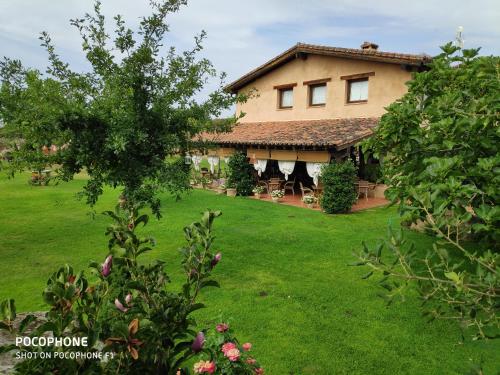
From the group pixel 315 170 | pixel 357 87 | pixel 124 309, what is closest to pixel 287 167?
pixel 315 170

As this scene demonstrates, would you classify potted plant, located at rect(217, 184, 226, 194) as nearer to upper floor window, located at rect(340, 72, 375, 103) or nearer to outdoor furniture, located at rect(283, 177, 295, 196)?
outdoor furniture, located at rect(283, 177, 295, 196)

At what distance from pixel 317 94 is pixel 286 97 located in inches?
89.2

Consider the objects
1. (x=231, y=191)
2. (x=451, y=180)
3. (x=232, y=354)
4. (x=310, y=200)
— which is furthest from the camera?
(x=231, y=191)

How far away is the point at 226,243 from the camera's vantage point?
10.2 meters

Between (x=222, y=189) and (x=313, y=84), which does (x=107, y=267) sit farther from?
(x=313, y=84)

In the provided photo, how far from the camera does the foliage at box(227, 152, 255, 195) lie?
62.2 ft

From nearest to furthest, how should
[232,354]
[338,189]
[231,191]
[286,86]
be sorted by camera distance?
1. [232,354]
2. [338,189]
3. [231,191]
4. [286,86]

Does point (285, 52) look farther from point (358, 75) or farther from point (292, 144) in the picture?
point (292, 144)

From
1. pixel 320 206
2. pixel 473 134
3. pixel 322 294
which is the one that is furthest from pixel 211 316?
pixel 320 206

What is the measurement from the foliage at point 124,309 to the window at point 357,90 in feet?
56.8

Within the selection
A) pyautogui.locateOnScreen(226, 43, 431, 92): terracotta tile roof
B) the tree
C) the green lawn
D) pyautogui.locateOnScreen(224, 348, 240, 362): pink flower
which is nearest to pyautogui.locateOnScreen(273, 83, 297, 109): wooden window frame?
pyautogui.locateOnScreen(226, 43, 431, 92): terracotta tile roof

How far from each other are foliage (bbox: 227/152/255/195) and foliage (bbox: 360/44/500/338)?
13181 mm

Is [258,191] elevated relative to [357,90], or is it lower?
lower

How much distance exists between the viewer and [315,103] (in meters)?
19.8
